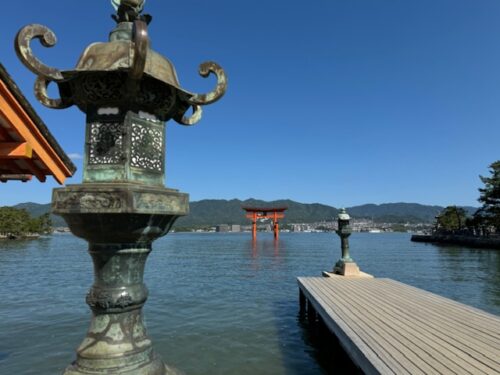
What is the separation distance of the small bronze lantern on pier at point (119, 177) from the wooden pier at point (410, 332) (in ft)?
10.6

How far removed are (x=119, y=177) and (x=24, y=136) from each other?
1708mm

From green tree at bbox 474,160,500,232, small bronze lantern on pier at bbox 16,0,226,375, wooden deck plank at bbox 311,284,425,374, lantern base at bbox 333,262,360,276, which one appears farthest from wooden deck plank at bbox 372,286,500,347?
green tree at bbox 474,160,500,232

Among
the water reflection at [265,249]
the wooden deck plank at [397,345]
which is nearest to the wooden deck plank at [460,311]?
the wooden deck plank at [397,345]

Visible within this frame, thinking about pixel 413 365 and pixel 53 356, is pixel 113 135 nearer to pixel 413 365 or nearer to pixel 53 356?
pixel 413 365

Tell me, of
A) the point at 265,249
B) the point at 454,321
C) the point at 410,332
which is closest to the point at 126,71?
the point at 410,332

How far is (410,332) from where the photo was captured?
19.3ft

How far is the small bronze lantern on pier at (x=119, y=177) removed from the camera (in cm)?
247

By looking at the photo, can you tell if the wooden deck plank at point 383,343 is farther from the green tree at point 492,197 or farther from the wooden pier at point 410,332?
the green tree at point 492,197

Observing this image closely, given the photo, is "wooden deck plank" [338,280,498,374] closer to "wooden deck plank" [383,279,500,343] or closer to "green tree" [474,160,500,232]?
"wooden deck plank" [383,279,500,343]

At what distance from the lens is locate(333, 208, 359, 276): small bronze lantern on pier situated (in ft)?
43.9

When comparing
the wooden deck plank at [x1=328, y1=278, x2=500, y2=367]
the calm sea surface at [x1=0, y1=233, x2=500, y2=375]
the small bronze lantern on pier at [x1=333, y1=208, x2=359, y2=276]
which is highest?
the small bronze lantern on pier at [x1=333, y1=208, x2=359, y2=276]

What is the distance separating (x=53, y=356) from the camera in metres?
8.78

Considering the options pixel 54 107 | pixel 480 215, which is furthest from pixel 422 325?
pixel 480 215

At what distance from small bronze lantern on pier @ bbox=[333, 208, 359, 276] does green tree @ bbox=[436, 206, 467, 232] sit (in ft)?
281
